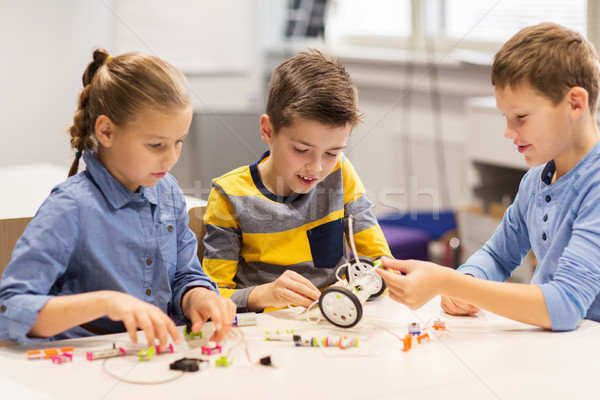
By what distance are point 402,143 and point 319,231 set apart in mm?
1660

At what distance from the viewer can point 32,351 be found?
72 centimetres

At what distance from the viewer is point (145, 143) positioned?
805 millimetres

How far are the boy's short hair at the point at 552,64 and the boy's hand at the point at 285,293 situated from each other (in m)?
0.41

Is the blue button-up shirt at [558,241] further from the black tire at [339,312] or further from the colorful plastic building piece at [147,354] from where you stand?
the colorful plastic building piece at [147,354]

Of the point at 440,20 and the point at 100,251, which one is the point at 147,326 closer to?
the point at 100,251

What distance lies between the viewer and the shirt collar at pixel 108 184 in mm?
816

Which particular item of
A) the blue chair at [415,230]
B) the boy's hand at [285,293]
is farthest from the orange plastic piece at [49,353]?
the blue chair at [415,230]

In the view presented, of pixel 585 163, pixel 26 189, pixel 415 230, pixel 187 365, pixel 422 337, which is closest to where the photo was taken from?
pixel 187 365

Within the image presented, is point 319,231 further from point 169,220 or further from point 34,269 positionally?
point 34,269

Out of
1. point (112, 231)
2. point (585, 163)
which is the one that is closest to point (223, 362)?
point (112, 231)

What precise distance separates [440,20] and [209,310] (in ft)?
6.22

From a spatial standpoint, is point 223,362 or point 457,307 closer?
point 223,362

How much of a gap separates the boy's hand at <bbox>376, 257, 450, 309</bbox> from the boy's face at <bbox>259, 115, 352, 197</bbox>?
24 centimetres

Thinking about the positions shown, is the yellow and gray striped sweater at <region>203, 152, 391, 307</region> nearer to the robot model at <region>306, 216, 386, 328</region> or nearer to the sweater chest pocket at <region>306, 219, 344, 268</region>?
the sweater chest pocket at <region>306, 219, 344, 268</region>
